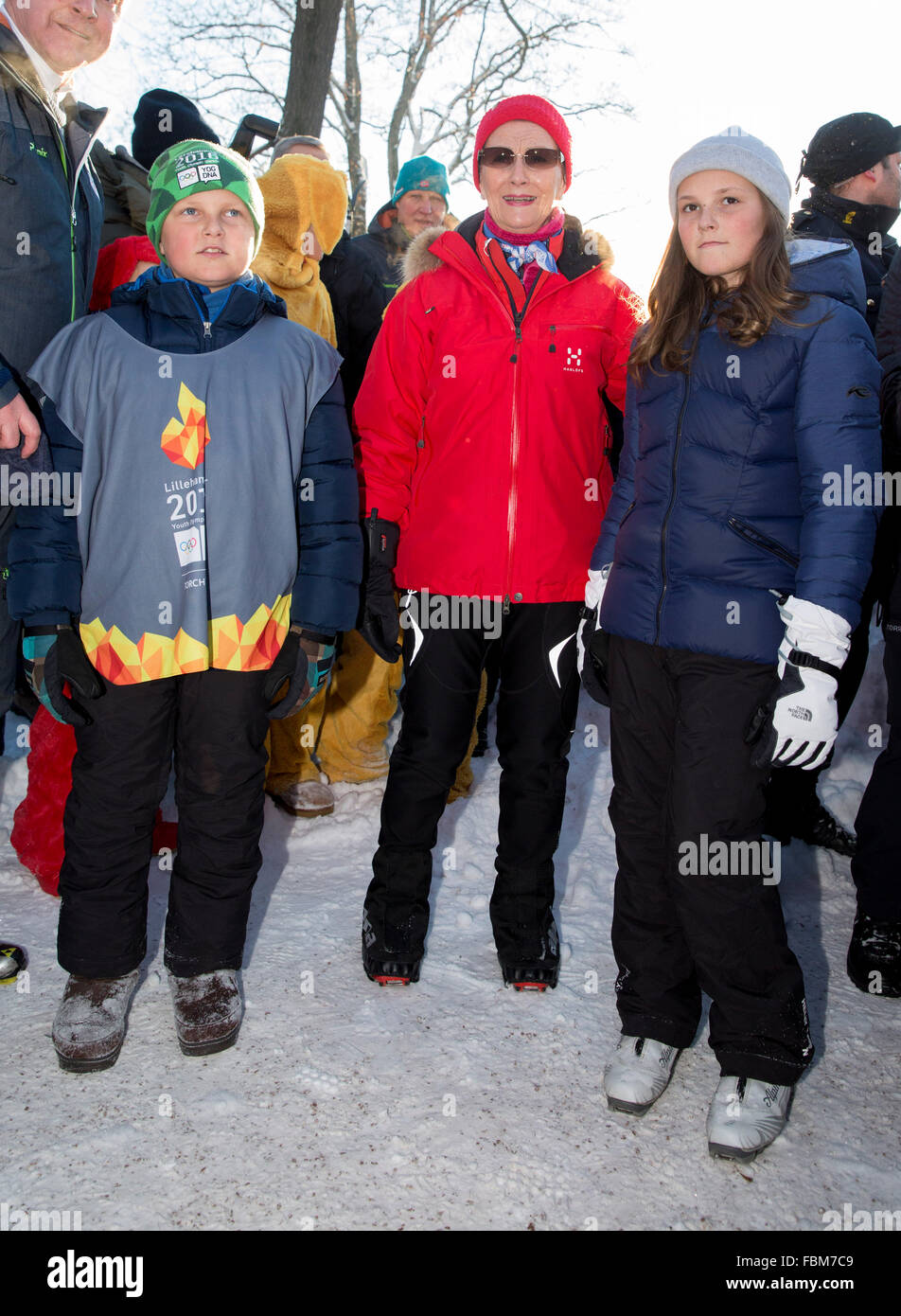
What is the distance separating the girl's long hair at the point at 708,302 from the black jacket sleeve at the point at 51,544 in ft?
4.82

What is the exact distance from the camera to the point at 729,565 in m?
2.23

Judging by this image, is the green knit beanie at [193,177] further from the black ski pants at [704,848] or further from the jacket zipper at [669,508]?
the black ski pants at [704,848]

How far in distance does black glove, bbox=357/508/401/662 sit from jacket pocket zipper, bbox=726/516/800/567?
1.06m

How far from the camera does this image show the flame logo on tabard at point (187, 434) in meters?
2.38

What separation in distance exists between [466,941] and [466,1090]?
0.76m

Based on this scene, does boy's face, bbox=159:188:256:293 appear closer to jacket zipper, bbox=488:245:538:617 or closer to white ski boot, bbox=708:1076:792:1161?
jacket zipper, bbox=488:245:538:617

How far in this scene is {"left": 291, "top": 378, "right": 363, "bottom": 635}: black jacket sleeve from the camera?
2.59m

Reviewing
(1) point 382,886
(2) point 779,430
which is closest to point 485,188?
(2) point 779,430

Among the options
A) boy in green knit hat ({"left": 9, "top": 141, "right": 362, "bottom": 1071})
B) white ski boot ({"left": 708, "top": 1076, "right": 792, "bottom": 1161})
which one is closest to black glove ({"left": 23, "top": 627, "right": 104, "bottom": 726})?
boy in green knit hat ({"left": 9, "top": 141, "right": 362, "bottom": 1071})

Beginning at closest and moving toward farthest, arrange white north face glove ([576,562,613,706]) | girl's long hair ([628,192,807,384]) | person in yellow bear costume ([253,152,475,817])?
girl's long hair ([628,192,807,384]) < white north face glove ([576,562,613,706]) < person in yellow bear costume ([253,152,475,817])

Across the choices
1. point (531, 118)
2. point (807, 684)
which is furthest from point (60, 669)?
point (531, 118)

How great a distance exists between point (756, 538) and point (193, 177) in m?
1.70

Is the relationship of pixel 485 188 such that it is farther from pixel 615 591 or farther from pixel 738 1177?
pixel 738 1177
